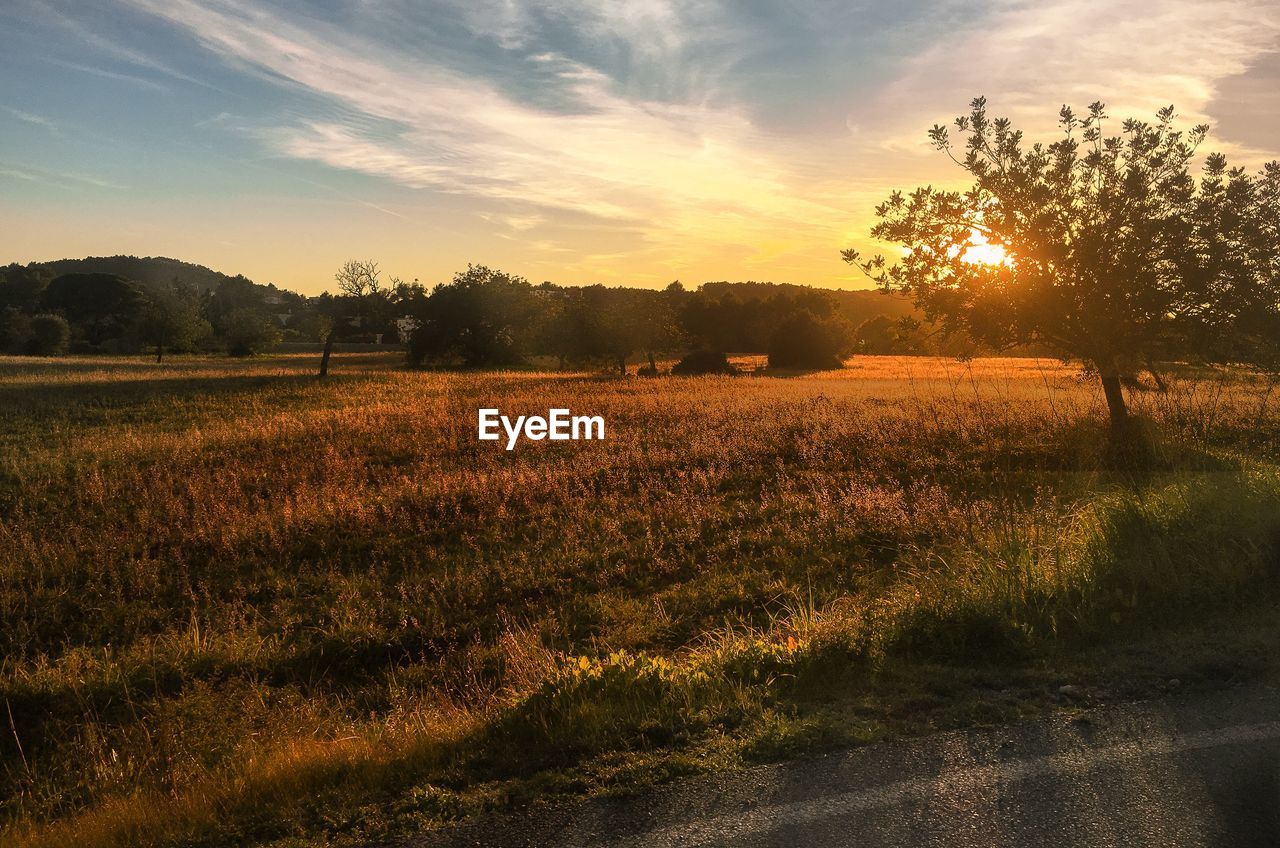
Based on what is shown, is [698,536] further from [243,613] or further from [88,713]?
[88,713]

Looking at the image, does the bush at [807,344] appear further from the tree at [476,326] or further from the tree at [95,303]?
the tree at [95,303]

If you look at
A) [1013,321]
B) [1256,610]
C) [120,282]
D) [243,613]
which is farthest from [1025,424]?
[120,282]

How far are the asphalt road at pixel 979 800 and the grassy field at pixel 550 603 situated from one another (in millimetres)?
290

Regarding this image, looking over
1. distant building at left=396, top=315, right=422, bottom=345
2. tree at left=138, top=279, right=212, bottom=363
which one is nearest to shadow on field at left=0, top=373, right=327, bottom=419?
distant building at left=396, top=315, right=422, bottom=345

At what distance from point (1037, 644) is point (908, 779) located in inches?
83.5

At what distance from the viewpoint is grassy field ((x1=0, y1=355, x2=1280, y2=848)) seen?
433cm

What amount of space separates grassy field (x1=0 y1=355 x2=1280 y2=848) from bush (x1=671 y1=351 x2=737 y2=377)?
125 ft

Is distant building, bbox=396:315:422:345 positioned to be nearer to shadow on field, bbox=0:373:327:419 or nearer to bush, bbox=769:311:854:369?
shadow on field, bbox=0:373:327:419

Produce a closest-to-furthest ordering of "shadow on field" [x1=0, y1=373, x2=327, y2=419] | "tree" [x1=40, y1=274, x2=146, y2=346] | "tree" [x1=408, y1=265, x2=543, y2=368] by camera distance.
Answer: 1. "shadow on field" [x1=0, y1=373, x2=327, y2=419]
2. "tree" [x1=408, y1=265, x2=543, y2=368]
3. "tree" [x1=40, y1=274, x2=146, y2=346]

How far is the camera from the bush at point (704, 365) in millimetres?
60344

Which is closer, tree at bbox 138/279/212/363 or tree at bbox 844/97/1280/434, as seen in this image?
tree at bbox 844/97/1280/434

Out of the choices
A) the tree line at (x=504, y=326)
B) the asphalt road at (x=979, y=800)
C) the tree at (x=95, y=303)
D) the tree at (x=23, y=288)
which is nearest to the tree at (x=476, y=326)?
the tree line at (x=504, y=326)

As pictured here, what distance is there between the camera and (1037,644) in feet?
17.5

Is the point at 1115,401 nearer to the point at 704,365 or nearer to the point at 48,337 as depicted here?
the point at 704,365
